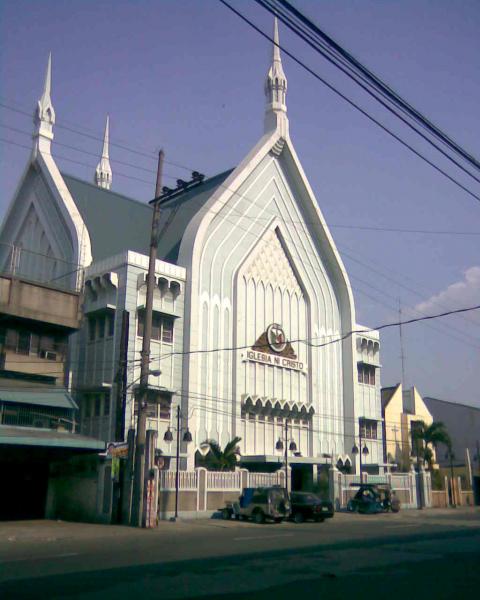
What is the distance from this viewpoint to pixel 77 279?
40906 millimetres

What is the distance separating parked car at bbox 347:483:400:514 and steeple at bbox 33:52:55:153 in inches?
1224

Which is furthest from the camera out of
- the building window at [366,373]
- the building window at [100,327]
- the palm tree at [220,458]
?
the building window at [366,373]

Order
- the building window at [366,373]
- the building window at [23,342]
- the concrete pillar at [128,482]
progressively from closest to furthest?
the concrete pillar at [128,482] → the building window at [23,342] → the building window at [366,373]

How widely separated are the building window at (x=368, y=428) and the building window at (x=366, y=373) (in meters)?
2.94

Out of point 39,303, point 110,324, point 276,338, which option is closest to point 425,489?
point 276,338

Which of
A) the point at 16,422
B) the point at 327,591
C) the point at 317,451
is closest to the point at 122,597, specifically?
the point at 327,591

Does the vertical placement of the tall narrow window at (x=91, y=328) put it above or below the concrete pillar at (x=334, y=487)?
above

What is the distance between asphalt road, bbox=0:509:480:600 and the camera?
428 inches

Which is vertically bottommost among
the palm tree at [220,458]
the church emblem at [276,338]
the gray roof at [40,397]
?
the palm tree at [220,458]

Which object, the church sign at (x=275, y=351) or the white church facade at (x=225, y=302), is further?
the church sign at (x=275, y=351)

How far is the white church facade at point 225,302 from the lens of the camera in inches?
1535

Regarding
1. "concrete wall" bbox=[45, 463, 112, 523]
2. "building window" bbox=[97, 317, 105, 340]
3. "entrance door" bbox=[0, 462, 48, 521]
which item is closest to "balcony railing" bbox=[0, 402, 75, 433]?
"entrance door" bbox=[0, 462, 48, 521]

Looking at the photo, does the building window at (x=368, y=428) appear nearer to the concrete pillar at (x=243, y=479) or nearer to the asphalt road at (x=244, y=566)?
the concrete pillar at (x=243, y=479)

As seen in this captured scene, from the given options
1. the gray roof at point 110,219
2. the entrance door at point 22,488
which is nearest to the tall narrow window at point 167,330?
the gray roof at point 110,219
